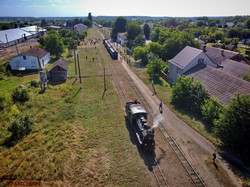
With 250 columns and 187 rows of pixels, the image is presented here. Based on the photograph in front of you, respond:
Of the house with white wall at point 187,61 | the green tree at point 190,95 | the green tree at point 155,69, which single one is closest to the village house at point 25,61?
the green tree at point 155,69

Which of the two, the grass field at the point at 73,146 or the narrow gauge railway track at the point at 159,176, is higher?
the grass field at the point at 73,146

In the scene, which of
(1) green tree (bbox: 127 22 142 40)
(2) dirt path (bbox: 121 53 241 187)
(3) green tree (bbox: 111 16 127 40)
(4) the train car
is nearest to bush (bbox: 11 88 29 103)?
(4) the train car

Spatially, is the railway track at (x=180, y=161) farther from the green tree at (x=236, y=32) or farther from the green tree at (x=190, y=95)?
the green tree at (x=236, y=32)

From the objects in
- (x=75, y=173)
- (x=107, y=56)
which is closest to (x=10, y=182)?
(x=75, y=173)

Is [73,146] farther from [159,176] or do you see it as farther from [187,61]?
[187,61]

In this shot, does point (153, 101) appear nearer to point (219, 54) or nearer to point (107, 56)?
point (219, 54)

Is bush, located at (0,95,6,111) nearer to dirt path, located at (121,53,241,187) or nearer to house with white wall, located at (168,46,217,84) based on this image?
dirt path, located at (121,53,241,187)
